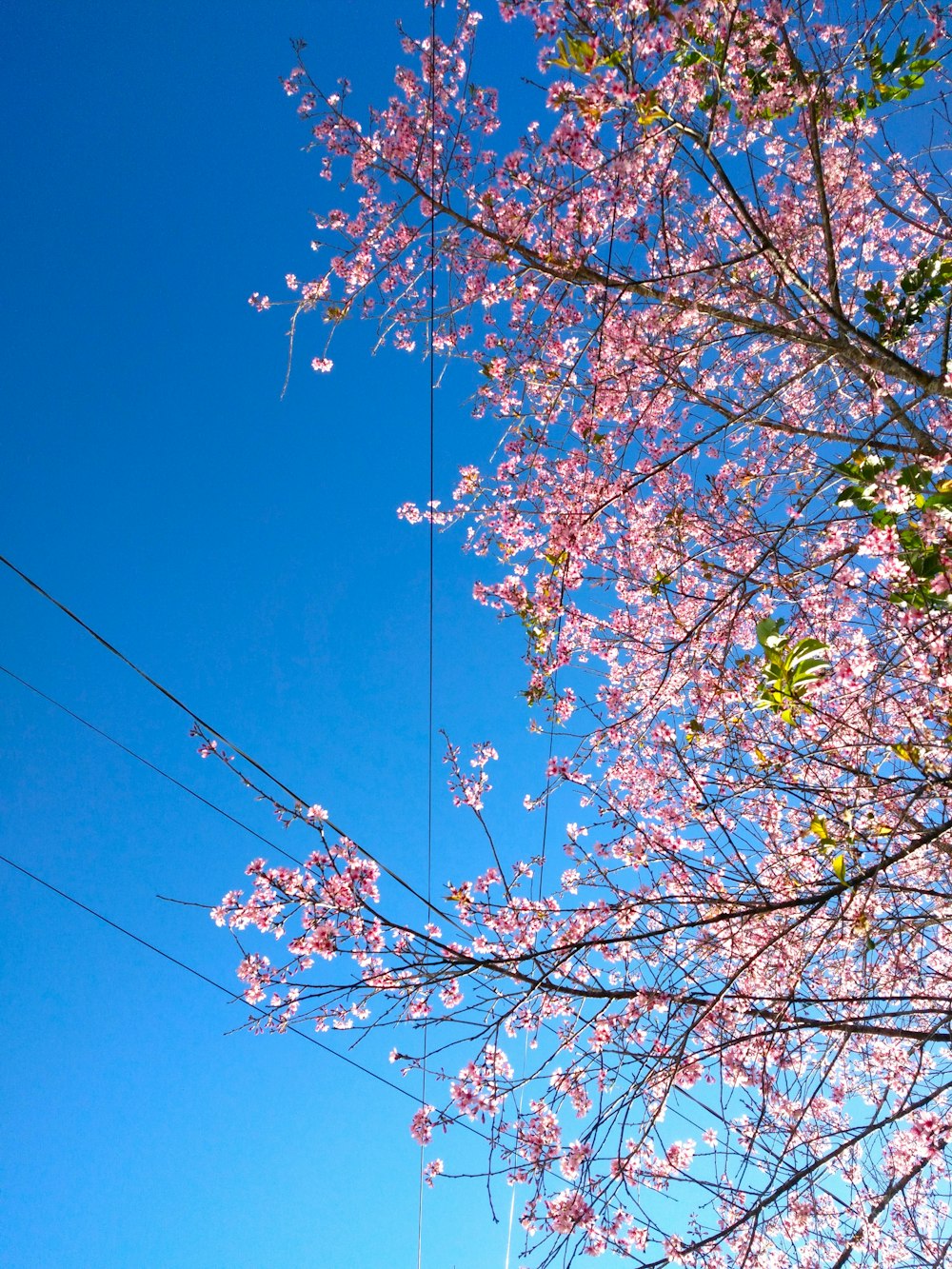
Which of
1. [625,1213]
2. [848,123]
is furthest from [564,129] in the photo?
[625,1213]

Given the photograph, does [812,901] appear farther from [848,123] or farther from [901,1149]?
[848,123]

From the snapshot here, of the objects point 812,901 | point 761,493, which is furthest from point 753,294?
point 812,901

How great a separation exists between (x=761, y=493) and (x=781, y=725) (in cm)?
133

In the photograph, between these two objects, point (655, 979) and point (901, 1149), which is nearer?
point (655, 979)

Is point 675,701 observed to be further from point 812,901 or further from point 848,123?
point 848,123


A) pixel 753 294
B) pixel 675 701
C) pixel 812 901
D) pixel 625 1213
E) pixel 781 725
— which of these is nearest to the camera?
pixel 812 901

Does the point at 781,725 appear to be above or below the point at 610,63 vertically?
below

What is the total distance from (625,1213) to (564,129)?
5.25 meters

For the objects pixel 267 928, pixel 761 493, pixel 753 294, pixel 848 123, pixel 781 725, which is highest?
pixel 848 123

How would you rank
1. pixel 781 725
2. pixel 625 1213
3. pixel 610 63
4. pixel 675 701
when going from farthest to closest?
pixel 675 701 < pixel 781 725 < pixel 625 1213 < pixel 610 63

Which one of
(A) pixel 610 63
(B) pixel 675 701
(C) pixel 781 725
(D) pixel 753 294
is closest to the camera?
(A) pixel 610 63

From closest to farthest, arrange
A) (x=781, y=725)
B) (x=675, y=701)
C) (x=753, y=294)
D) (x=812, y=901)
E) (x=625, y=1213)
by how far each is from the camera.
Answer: (x=812, y=901)
(x=625, y=1213)
(x=753, y=294)
(x=781, y=725)
(x=675, y=701)

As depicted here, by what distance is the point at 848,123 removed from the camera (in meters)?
4.07

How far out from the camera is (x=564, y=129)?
3576mm
